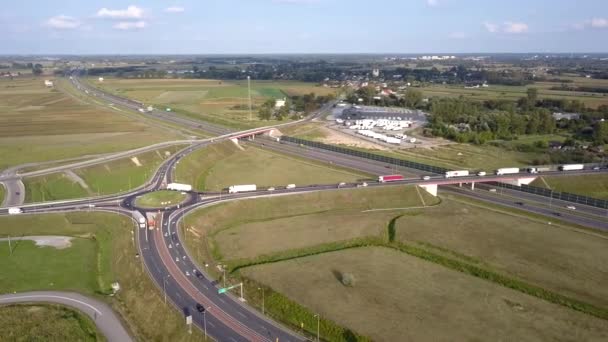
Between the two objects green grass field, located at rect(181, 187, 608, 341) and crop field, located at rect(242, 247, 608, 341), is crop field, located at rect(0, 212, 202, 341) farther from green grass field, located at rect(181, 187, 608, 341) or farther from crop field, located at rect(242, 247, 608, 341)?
crop field, located at rect(242, 247, 608, 341)

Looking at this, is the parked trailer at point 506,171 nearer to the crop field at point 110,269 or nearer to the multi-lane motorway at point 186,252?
the multi-lane motorway at point 186,252

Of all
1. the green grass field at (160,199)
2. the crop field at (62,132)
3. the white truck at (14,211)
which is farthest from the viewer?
the crop field at (62,132)

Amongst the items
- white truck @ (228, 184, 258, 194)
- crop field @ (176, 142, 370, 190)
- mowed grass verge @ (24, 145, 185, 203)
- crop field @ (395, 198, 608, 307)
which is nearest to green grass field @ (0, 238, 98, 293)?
mowed grass verge @ (24, 145, 185, 203)

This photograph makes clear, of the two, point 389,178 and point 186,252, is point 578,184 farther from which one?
point 186,252

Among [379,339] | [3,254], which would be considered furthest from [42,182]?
[379,339]

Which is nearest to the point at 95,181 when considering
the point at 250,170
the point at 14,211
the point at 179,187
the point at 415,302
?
the point at 14,211

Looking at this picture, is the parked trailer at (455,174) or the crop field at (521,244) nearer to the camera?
the crop field at (521,244)

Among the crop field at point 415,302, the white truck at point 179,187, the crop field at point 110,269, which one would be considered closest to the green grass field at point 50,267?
the crop field at point 110,269
